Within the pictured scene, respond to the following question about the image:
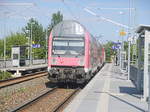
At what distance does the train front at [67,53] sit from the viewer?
18.0 metres

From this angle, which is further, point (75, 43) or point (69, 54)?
point (75, 43)

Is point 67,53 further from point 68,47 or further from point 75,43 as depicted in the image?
point 75,43

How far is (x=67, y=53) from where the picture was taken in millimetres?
18406

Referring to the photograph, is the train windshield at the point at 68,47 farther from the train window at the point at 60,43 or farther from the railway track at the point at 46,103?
the railway track at the point at 46,103

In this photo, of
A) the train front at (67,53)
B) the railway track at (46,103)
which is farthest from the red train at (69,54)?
the railway track at (46,103)

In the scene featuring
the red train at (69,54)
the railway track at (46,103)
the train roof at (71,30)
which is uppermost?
the train roof at (71,30)

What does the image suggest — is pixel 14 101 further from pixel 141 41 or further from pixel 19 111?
pixel 141 41

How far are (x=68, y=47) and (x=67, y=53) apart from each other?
0.33 metres

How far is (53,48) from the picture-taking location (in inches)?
730

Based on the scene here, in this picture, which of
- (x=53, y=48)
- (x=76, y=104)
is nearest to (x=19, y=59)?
(x=53, y=48)

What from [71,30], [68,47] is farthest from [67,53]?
[71,30]

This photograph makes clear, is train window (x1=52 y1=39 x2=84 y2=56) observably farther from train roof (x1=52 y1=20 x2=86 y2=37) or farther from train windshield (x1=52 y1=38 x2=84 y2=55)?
train roof (x1=52 y1=20 x2=86 y2=37)

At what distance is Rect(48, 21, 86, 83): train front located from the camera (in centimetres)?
1803

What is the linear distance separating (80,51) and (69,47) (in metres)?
0.62
